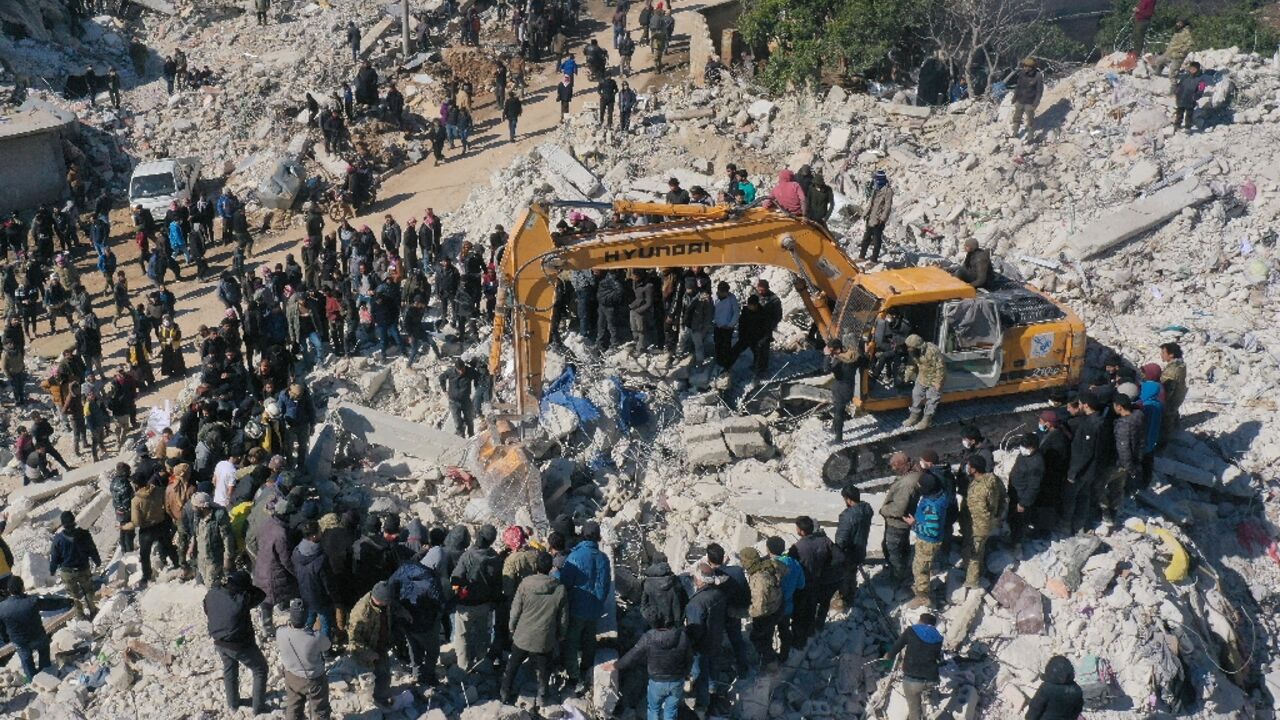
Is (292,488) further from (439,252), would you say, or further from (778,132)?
(778,132)

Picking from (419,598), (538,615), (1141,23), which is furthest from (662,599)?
(1141,23)

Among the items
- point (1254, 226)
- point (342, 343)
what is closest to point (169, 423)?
point (342, 343)

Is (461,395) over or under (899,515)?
over

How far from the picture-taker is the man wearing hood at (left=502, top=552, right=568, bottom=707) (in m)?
10.9

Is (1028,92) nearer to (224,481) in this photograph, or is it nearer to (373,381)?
(373,381)

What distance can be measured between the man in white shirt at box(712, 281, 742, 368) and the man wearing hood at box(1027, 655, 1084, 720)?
6.52m

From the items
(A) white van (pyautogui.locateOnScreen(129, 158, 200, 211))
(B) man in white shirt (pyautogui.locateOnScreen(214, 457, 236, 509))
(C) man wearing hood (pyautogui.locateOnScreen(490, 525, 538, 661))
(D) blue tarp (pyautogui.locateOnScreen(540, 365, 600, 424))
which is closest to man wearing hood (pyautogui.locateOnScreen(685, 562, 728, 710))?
(C) man wearing hood (pyautogui.locateOnScreen(490, 525, 538, 661))

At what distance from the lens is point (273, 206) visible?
26.8 meters

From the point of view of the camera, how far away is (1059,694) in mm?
10492

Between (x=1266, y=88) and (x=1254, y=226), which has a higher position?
(x=1266, y=88)

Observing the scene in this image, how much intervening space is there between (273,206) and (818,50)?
11414mm

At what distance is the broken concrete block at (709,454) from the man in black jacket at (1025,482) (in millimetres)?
3346

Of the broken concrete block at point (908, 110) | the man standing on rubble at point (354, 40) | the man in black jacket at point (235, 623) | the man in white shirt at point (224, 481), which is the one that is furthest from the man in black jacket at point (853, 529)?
the man standing on rubble at point (354, 40)

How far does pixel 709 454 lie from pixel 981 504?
11.8ft
